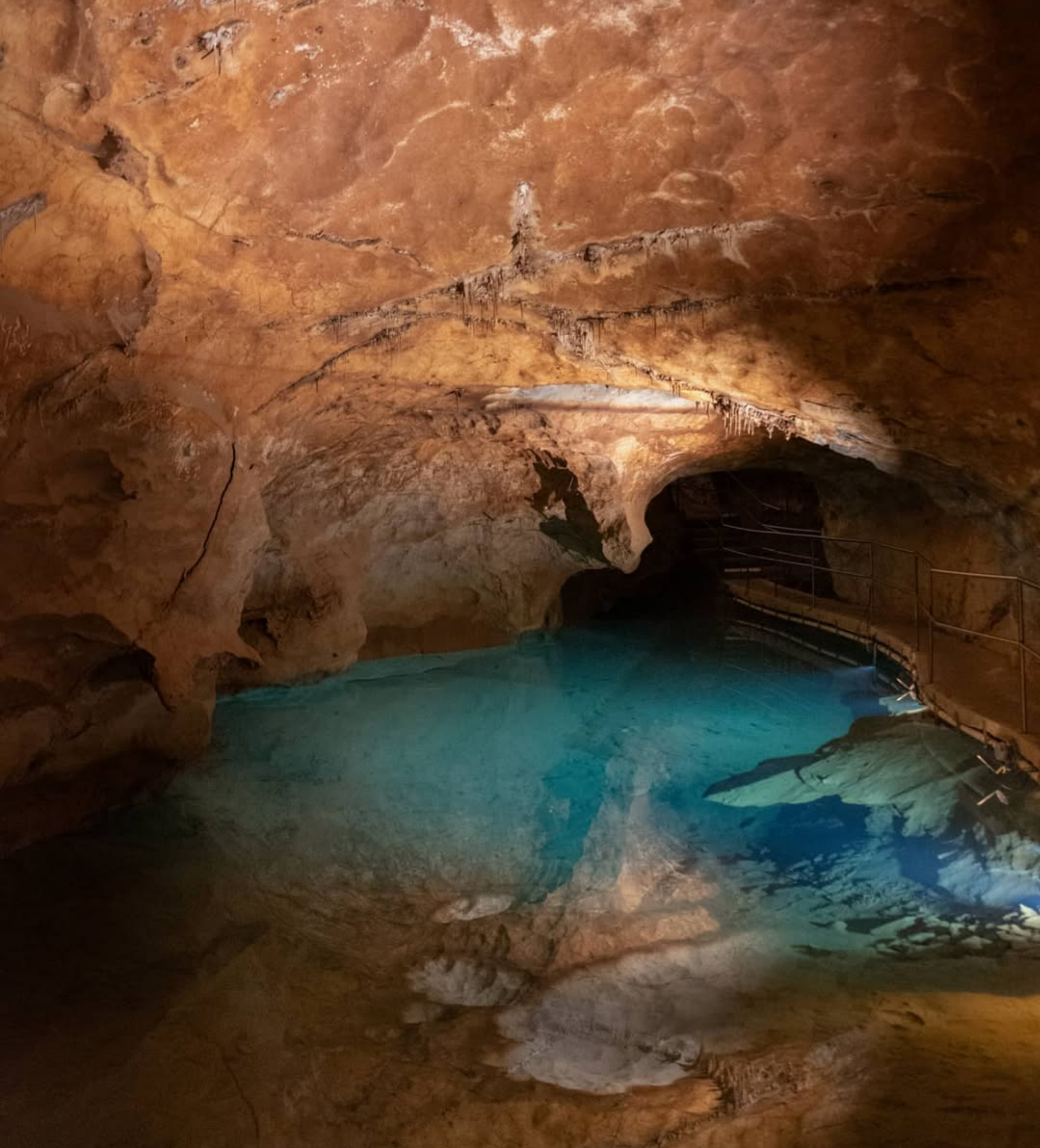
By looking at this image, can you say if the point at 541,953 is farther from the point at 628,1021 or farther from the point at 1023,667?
the point at 1023,667

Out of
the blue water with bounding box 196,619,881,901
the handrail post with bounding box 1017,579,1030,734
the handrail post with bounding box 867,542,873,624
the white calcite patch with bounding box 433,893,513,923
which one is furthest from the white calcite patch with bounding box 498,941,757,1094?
the handrail post with bounding box 867,542,873,624

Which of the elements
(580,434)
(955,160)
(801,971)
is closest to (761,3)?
(955,160)

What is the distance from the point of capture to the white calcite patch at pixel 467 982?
4.30 m

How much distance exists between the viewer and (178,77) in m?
3.73

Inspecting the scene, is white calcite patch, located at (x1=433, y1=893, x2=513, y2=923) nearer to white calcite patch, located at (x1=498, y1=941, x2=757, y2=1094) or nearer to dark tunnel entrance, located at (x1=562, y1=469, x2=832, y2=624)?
white calcite patch, located at (x1=498, y1=941, x2=757, y2=1094)

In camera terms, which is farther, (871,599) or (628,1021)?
(871,599)

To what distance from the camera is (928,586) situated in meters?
10.8

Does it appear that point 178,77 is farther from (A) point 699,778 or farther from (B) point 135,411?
(A) point 699,778

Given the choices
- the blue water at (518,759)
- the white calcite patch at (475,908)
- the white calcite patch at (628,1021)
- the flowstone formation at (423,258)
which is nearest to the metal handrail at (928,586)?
the flowstone formation at (423,258)

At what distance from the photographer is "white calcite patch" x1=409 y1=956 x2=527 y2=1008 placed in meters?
4.30

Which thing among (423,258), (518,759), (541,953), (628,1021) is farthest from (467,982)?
(518,759)

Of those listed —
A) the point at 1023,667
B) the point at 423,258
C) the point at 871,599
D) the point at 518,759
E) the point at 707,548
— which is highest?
the point at 423,258

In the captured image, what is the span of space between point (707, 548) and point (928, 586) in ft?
32.2

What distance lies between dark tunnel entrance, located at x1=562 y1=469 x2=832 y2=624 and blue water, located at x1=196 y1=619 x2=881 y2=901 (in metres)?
3.19
